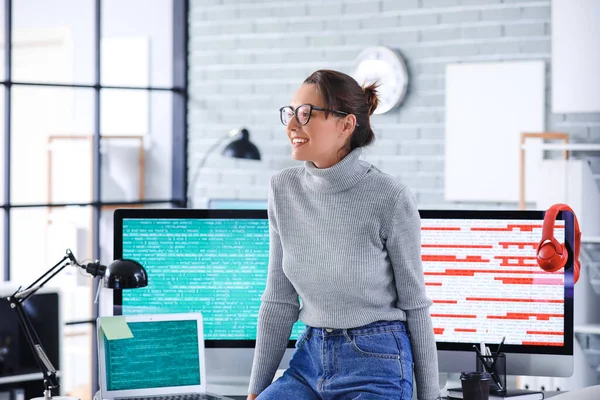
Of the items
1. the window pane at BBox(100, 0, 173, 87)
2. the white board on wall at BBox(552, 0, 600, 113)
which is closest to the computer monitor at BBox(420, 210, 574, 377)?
the white board on wall at BBox(552, 0, 600, 113)

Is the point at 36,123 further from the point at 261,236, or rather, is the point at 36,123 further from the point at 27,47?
the point at 261,236

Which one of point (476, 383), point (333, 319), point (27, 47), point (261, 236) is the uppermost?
point (27, 47)

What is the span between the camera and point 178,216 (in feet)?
6.44

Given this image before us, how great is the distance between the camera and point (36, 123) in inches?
209

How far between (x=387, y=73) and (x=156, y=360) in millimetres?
3101

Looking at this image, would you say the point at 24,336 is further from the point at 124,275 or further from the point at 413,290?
the point at 413,290

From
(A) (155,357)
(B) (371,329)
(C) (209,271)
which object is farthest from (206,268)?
(B) (371,329)

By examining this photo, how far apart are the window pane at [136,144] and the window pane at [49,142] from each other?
5.3 inches

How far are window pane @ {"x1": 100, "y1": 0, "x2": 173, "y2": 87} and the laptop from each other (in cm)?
343

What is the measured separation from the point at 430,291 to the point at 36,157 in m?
3.92

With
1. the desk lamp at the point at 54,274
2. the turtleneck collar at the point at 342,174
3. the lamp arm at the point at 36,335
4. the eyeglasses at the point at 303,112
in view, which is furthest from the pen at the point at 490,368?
the lamp arm at the point at 36,335

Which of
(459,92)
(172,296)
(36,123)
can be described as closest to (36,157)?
(36,123)

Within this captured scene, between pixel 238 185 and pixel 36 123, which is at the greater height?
pixel 36 123

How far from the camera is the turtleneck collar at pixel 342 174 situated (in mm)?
1643
